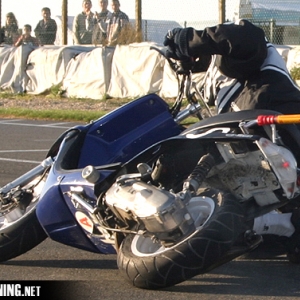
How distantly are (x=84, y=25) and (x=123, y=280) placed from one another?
1608 centimetres

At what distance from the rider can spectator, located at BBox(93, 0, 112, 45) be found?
1462 centimetres

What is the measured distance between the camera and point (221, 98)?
208 inches

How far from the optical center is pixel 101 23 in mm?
19797

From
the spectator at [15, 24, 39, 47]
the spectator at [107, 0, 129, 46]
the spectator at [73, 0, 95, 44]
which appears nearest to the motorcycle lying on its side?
the spectator at [107, 0, 129, 46]

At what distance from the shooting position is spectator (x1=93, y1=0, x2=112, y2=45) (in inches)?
774

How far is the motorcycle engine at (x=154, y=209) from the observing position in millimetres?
4340

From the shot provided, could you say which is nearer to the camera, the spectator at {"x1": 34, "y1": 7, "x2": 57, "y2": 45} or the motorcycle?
the motorcycle

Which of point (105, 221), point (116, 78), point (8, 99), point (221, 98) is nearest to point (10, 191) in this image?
point (105, 221)

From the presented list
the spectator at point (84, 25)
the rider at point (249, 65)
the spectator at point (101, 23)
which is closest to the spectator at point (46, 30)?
the spectator at point (84, 25)

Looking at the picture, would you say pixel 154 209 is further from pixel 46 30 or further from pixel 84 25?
pixel 46 30

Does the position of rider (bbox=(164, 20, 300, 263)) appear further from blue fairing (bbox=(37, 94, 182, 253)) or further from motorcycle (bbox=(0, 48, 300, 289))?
blue fairing (bbox=(37, 94, 182, 253))

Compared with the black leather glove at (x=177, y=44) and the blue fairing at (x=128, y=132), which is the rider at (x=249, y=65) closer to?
the black leather glove at (x=177, y=44)

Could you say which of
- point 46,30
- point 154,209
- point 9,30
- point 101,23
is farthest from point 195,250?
point 9,30

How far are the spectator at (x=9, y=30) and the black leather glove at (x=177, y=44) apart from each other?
692 inches
